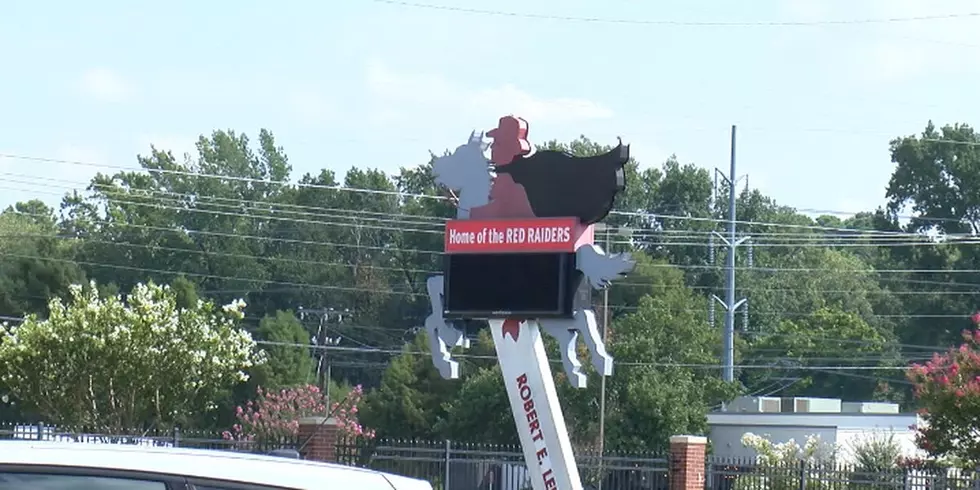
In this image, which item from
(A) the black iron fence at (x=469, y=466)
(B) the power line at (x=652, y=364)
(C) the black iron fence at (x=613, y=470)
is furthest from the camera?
(B) the power line at (x=652, y=364)

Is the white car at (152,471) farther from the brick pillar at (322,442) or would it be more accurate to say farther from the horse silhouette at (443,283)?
the brick pillar at (322,442)

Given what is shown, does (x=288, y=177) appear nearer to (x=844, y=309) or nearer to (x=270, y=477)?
(x=844, y=309)

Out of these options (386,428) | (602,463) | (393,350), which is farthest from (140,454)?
(393,350)

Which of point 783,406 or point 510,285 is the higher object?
point 510,285

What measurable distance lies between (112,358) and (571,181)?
41.9ft

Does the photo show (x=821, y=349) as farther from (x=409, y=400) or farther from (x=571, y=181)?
(x=571, y=181)

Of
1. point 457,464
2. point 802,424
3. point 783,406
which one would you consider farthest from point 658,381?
point 457,464

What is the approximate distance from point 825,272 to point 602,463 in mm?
65923

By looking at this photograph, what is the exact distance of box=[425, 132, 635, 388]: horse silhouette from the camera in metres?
20.4

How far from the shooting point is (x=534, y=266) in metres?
20.8

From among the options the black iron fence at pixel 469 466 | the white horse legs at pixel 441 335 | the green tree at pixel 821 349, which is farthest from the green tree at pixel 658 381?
the white horse legs at pixel 441 335

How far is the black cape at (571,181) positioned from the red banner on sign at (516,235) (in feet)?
0.76

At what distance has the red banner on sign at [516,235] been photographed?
2058 cm

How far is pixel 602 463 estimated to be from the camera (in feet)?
84.0
